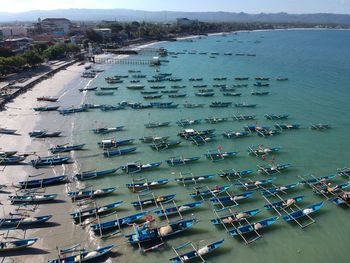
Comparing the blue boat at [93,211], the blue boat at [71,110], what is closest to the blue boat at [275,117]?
the blue boat at [71,110]

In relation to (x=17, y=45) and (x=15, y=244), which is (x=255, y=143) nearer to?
(x=15, y=244)

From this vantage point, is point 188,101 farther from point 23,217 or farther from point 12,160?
point 23,217

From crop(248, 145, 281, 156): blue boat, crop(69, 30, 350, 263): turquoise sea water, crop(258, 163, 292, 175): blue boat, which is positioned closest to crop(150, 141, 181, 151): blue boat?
crop(69, 30, 350, 263): turquoise sea water

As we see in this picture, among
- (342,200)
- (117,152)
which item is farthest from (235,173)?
(117,152)

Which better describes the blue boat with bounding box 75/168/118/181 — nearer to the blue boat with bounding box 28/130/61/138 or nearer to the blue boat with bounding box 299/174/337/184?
the blue boat with bounding box 28/130/61/138

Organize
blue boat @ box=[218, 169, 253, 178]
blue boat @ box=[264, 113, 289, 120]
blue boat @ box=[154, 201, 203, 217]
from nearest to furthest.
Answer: blue boat @ box=[154, 201, 203, 217], blue boat @ box=[218, 169, 253, 178], blue boat @ box=[264, 113, 289, 120]
